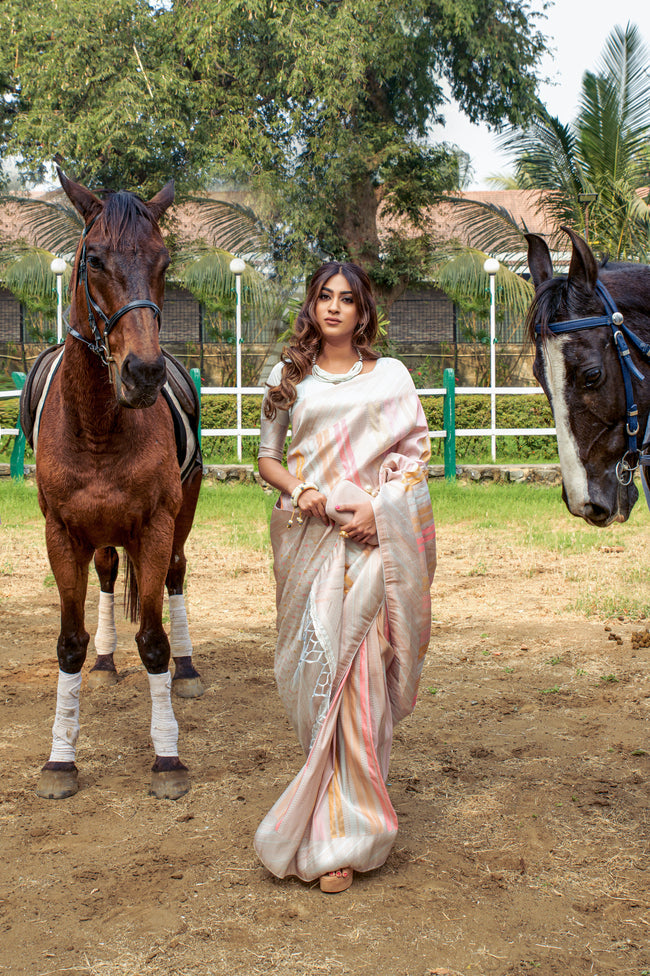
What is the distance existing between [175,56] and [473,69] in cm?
615

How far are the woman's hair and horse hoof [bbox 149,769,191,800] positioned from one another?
63.4 inches

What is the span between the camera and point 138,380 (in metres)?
2.98

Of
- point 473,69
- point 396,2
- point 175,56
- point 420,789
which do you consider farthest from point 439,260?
point 420,789

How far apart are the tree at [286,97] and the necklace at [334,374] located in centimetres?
1416

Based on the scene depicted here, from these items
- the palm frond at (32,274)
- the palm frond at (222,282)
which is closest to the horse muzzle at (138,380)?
the palm frond at (222,282)

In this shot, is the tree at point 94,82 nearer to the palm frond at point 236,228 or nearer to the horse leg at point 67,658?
the palm frond at point 236,228

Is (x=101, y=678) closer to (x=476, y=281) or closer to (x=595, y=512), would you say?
(x=595, y=512)

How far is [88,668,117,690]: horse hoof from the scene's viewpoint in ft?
16.1

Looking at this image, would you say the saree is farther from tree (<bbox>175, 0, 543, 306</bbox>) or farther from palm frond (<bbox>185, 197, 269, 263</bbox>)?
palm frond (<bbox>185, 197, 269, 263</bbox>)

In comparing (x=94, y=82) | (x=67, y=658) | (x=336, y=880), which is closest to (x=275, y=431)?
(x=67, y=658)

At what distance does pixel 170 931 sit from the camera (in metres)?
2.49

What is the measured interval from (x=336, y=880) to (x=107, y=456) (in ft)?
6.09

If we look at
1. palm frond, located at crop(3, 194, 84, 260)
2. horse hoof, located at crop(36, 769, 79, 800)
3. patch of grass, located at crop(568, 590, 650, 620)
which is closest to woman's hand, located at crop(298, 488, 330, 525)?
horse hoof, located at crop(36, 769, 79, 800)

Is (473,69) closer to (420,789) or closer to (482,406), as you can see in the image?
(482,406)
